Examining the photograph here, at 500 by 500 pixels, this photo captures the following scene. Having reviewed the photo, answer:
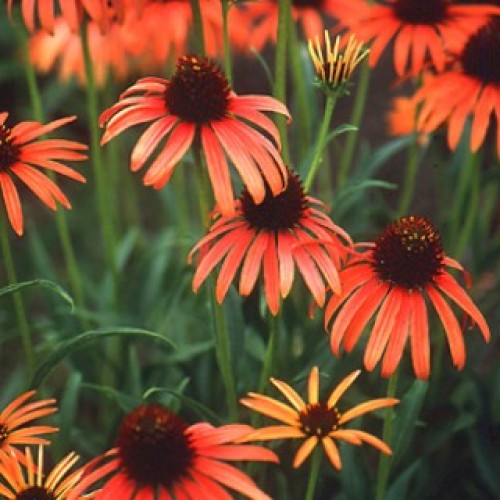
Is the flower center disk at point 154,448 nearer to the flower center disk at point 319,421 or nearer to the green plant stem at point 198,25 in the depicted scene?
the flower center disk at point 319,421

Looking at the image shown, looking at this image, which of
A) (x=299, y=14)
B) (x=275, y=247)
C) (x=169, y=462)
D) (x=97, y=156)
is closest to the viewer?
(x=169, y=462)

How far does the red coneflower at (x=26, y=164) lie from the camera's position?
1130 millimetres

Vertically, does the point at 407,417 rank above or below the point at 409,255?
below

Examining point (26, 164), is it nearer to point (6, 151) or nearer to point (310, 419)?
point (6, 151)

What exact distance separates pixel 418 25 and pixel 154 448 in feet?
2.77

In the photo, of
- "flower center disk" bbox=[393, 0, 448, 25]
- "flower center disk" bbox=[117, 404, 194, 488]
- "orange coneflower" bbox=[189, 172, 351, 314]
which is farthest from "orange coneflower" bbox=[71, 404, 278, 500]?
"flower center disk" bbox=[393, 0, 448, 25]

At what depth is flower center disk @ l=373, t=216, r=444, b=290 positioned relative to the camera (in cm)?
109

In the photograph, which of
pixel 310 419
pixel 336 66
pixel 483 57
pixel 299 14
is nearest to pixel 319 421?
pixel 310 419

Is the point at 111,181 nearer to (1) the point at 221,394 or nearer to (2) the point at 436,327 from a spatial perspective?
(1) the point at 221,394

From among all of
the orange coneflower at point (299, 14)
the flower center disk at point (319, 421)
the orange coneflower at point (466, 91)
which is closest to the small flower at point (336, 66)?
the orange coneflower at point (466, 91)

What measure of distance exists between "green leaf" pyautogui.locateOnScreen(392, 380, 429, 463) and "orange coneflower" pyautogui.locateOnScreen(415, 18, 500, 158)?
0.32m

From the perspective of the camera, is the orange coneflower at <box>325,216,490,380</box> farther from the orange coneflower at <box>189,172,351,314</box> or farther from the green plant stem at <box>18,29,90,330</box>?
the green plant stem at <box>18,29,90,330</box>

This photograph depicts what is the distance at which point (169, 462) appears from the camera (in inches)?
35.8

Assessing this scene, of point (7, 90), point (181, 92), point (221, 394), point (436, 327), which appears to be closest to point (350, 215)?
point (436, 327)
